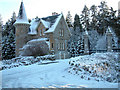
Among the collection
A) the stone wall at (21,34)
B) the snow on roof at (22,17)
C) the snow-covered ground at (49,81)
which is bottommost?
the snow-covered ground at (49,81)

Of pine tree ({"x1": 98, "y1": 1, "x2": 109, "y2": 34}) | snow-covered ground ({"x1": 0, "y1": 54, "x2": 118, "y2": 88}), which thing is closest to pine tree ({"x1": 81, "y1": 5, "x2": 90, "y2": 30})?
pine tree ({"x1": 98, "y1": 1, "x2": 109, "y2": 34})

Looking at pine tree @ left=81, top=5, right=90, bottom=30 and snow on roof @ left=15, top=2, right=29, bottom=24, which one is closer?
snow on roof @ left=15, top=2, right=29, bottom=24

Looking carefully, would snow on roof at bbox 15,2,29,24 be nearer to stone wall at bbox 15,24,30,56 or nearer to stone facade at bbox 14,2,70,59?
stone facade at bbox 14,2,70,59

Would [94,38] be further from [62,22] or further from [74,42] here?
[62,22]

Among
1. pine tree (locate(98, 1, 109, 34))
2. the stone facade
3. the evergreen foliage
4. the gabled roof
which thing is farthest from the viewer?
pine tree (locate(98, 1, 109, 34))

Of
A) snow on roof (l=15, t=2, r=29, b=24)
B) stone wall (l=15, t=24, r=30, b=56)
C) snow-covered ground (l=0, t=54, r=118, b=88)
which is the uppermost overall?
snow on roof (l=15, t=2, r=29, b=24)

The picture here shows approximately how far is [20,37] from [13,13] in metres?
36.7

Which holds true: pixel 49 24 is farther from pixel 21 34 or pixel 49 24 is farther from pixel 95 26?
pixel 95 26

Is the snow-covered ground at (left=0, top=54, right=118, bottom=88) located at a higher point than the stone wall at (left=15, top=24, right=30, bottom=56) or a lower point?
lower

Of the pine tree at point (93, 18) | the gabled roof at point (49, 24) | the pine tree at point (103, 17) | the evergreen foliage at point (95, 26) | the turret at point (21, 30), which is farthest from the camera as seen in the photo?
the pine tree at point (93, 18)

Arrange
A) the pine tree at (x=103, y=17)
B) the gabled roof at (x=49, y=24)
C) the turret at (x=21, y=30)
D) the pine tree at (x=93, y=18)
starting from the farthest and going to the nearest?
the pine tree at (x=93, y=18) → the pine tree at (x=103, y=17) → the turret at (x=21, y=30) → the gabled roof at (x=49, y=24)

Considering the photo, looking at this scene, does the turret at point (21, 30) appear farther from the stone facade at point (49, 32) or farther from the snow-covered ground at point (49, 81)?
the snow-covered ground at point (49, 81)

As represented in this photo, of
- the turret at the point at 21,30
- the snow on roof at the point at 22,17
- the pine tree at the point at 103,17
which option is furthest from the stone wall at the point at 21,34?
the pine tree at the point at 103,17

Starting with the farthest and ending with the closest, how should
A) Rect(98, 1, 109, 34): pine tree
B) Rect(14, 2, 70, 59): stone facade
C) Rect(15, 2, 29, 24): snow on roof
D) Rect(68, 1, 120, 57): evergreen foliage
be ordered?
1. Rect(98, 1, 109, 34): pine tree
2. Rect(68, 1, 120, 57): evergreen foliage
3. Rect(15, 2, 29, 24): snow on roof
4. Rect(14, 2, 70, 59): stone facade
